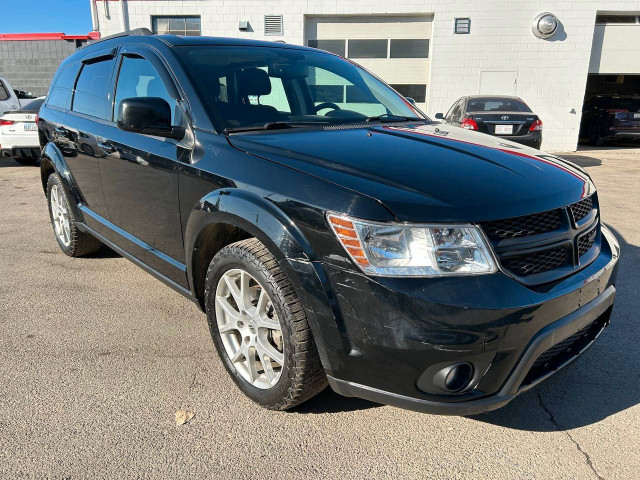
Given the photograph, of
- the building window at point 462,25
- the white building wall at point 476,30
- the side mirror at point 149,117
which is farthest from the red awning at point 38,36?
the side mirror at point 149,117

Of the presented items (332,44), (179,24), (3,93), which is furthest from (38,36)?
(332,44)

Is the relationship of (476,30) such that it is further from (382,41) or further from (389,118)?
(389,118)

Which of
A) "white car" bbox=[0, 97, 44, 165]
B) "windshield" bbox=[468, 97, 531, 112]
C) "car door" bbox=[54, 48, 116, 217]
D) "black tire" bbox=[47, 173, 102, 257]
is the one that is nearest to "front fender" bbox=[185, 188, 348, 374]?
"car door" bbox=[54, 48, 116, 217]

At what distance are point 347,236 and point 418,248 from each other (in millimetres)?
254

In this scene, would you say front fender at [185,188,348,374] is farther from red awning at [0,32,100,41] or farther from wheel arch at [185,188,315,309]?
red awning at [0,32,100,41]

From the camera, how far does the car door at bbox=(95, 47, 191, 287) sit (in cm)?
266

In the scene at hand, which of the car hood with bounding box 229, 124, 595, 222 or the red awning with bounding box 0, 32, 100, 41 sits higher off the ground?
the red awning with bounding box 0, 32, 100, 41

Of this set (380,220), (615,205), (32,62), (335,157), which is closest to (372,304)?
→ (380,220)

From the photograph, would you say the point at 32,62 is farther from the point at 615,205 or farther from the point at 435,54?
the point at 615,205

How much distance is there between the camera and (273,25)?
14359mm

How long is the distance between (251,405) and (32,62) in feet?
70.4

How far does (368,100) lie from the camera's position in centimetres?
336

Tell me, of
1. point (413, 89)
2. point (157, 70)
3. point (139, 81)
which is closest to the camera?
point (157, 70)

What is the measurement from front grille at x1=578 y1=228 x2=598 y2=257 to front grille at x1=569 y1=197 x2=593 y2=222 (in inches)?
3.4
